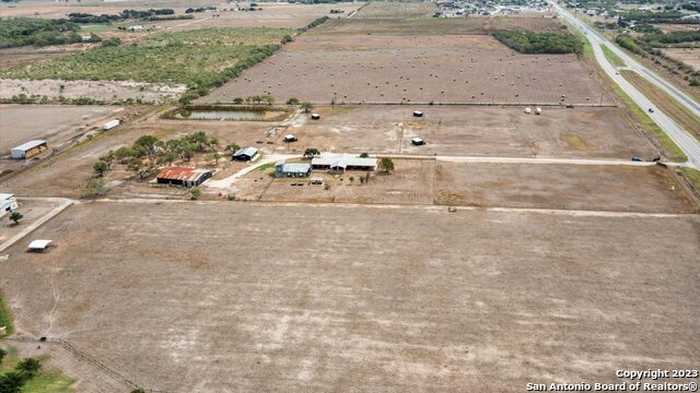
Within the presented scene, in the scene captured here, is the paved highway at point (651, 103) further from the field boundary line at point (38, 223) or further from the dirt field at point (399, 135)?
the field boundary line at point (38, 223)

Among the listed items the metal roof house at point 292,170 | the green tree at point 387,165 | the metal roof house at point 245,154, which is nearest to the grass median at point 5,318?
the metal roof house at point 292,170

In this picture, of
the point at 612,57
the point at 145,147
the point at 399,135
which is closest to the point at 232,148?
the point at 145,147

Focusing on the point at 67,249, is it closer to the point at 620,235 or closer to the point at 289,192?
the point at 289,192

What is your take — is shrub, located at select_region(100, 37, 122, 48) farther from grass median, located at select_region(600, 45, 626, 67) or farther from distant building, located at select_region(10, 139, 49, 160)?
grass median, located at select_region(600, 45, 626, 67)

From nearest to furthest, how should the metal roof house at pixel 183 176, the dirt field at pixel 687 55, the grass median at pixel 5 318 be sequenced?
the grass median at pixel 5 318, the metal roof house at pixel 183 176, the dirt field at pixel 687 55

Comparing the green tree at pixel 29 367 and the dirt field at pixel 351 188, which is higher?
the dirt field at pixel 351 188

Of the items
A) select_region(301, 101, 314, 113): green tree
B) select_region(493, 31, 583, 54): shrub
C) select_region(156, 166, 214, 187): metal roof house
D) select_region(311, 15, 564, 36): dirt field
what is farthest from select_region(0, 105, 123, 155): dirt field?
select_region(493, 31, 583, 54): shrub

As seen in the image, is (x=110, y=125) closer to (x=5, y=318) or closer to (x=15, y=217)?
(x=15, y=217)

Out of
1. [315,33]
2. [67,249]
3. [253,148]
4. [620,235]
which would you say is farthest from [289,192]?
[315,33]
